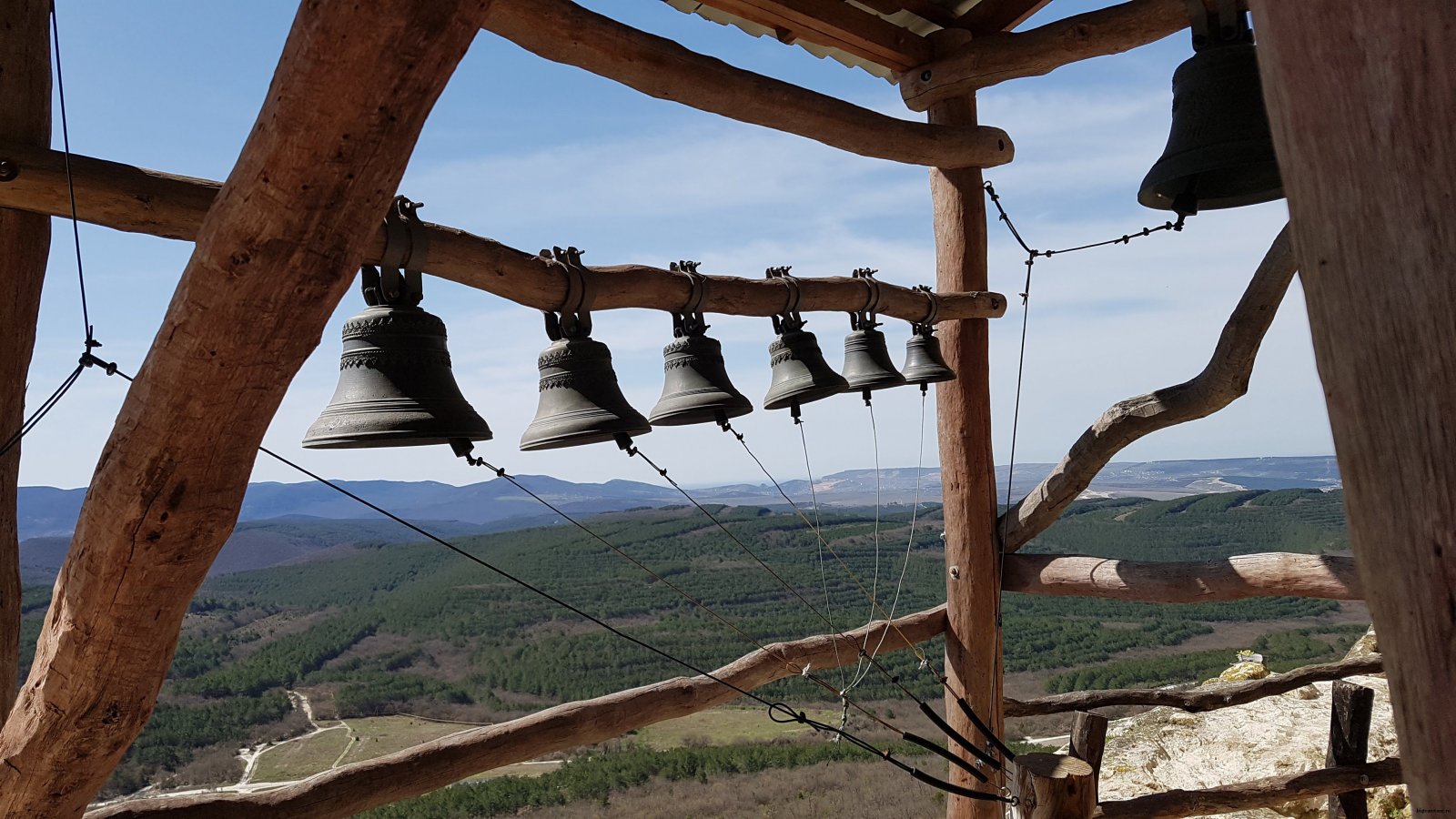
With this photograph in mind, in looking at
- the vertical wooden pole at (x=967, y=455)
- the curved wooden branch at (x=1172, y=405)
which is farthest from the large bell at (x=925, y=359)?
the curved wooden branch at (x=1172, y=405)

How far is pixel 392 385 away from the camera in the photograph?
1.86 m

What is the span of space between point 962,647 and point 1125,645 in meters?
7.67

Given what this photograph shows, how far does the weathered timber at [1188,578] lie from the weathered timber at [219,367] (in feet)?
11.3

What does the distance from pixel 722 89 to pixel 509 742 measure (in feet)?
7.12

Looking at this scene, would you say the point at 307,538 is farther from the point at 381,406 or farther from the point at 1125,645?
the point at 381,406

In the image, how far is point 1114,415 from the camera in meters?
3.97

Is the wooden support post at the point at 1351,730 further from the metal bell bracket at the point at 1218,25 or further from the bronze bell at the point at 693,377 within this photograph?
the bronze bell at the point at 693,377

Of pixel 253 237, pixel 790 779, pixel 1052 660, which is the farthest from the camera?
pixel 1052 660

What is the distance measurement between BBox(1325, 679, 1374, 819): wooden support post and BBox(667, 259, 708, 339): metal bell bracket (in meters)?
3.24

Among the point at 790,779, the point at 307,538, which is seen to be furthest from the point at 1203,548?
the point at 307,538

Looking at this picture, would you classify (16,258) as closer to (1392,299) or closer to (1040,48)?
(1392,299)

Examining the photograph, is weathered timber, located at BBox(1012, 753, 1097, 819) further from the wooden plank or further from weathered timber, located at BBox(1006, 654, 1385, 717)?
the wooden plank

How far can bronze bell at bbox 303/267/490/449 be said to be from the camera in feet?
5.99

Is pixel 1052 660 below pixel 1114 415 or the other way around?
below
